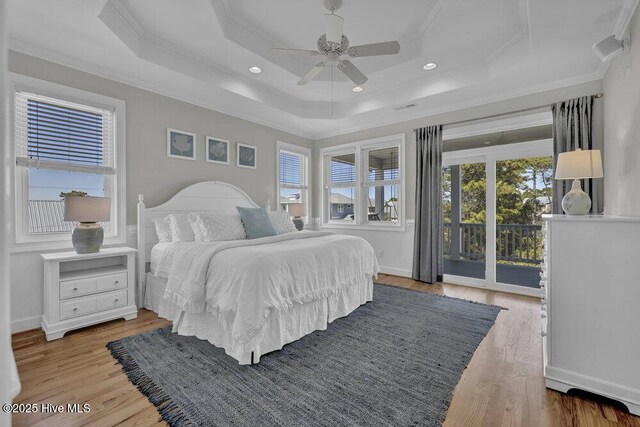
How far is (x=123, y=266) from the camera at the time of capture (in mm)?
3012

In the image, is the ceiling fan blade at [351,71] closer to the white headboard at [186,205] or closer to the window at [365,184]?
the window at [365,184]

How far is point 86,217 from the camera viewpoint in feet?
8.69

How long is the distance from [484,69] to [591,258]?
8.29ft

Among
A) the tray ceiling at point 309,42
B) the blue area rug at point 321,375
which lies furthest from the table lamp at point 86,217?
the tray ceiling at point 309,42

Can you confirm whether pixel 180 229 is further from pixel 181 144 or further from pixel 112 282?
pixel 181 144

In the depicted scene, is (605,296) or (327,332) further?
(327,332)

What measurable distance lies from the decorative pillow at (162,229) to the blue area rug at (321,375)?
3.52ft

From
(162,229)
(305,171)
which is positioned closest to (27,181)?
(162,229)

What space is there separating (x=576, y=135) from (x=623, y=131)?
2.97 ft

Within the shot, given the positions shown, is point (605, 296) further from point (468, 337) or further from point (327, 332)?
point (327, 332)

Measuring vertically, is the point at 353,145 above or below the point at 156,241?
above

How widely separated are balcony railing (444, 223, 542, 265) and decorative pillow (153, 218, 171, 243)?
410 cm

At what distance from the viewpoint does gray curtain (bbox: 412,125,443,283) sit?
4.27 metres

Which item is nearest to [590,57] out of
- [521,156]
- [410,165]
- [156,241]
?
[521,156]
